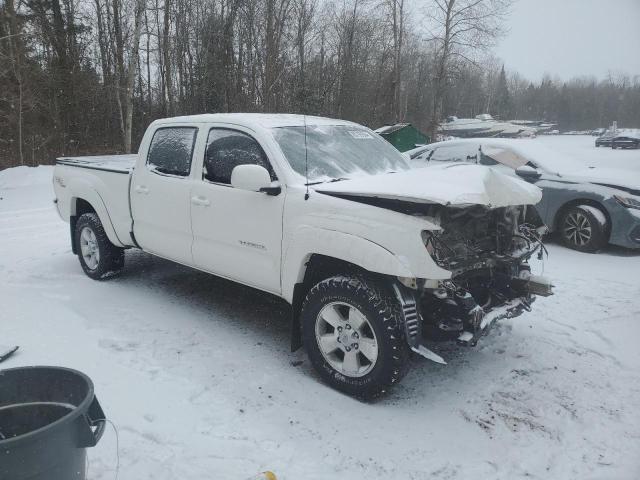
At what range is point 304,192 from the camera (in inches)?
148

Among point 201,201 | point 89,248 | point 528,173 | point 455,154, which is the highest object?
point 455,154

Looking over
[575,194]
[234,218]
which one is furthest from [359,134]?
[575,194]

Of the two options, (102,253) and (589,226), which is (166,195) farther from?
(589,226)

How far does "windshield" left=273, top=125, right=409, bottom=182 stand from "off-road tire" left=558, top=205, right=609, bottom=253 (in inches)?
143

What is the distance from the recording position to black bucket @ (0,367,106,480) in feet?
6.24

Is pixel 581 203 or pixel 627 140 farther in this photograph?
pixel 627 140

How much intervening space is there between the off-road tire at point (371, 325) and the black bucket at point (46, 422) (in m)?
1.68

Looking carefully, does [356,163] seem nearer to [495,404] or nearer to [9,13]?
[495,404]

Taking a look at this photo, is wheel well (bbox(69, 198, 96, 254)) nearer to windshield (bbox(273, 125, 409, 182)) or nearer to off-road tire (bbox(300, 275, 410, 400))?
windshield (bbox(273, 125, 409, 182))

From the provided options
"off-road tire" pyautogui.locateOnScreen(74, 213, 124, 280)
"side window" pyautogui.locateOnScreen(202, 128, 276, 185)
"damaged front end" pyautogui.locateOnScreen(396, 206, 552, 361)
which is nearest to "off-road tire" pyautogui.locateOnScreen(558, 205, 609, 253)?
"damaged front end" pyautogui.locateOnScreen(396, 206, 552, 361)

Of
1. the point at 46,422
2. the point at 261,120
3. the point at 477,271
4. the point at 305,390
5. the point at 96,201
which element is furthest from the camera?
the point at 96,201

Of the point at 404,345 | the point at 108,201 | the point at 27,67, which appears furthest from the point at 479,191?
the point at 27,67

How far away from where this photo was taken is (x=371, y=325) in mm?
3348

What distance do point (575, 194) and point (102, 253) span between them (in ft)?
21.2
